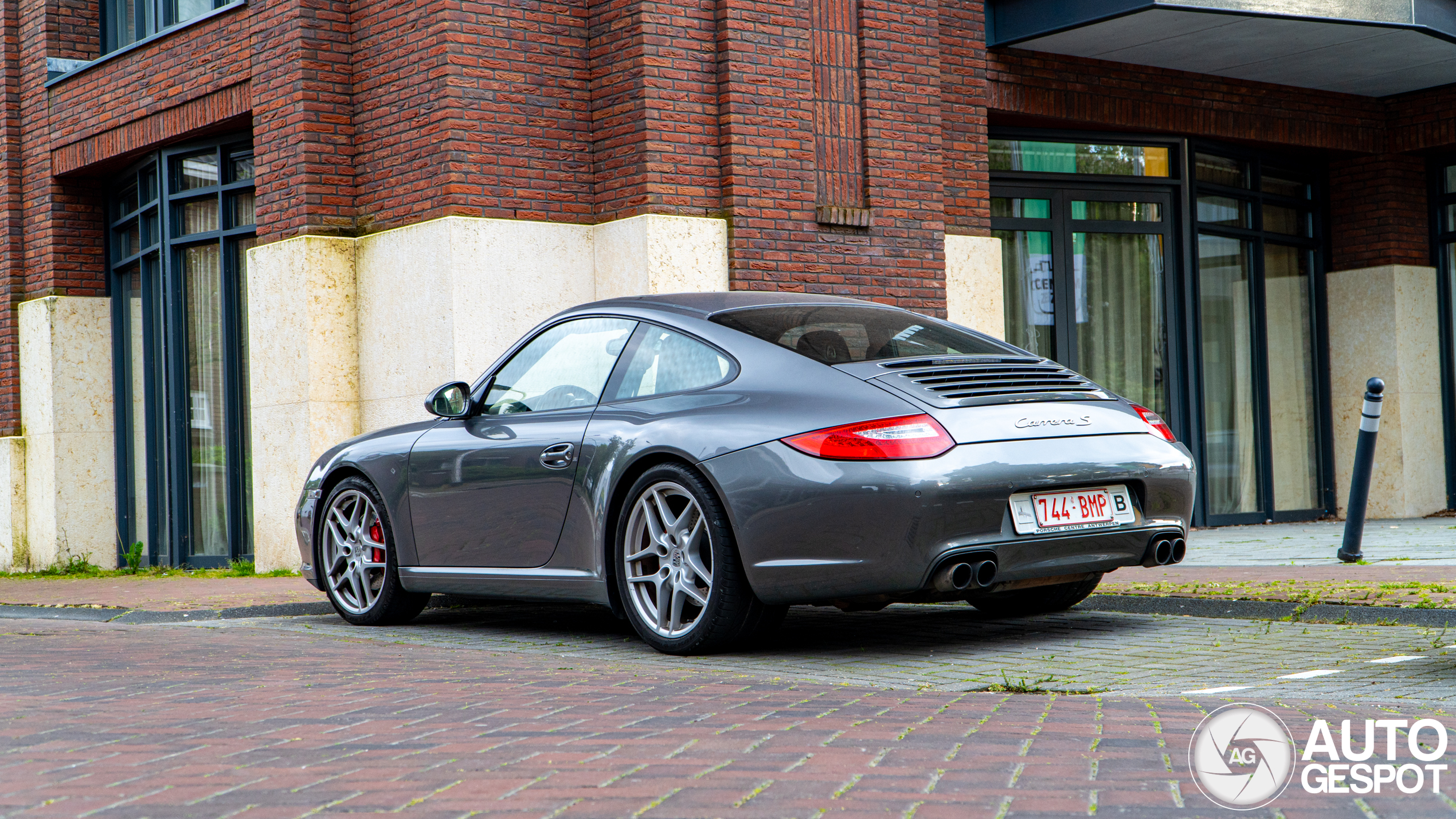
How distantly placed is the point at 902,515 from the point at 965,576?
1.04 feet

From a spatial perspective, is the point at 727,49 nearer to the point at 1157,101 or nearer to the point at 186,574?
the point at 1157,101

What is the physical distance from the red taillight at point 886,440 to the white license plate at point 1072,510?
0.37 m

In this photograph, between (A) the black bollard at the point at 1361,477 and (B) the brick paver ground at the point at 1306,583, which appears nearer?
(B) the brick paver ground at the point at 1306,583

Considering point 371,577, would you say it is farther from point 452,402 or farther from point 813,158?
point 813,158

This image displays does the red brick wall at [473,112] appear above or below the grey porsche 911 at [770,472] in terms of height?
above

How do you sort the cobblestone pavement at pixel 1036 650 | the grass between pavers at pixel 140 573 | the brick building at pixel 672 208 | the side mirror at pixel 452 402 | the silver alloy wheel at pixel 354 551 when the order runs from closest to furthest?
1. the cobblestone pavement at pixel 1036 650
2. the side mirror at pixel 452 402
3. the silver alloy wheel at pixel 354 551
4. the brick building at pixel 672 208
5. the grass between pavers at pixel 140 573

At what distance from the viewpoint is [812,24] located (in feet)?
36.2

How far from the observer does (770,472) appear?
5242 millimetres

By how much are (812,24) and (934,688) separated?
7374mm

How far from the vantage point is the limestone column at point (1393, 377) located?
48.5 feet

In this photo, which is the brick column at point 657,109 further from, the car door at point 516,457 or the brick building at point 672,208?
the car door at point 516,457

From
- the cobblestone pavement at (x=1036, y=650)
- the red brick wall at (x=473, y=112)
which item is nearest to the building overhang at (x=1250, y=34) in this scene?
the red brick wall at (x=473, y=112)

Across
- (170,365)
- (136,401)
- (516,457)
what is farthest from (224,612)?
(136,401)

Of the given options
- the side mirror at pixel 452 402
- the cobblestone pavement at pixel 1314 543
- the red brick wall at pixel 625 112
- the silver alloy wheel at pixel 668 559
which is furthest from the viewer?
the red brick wall at pixel 625 112
